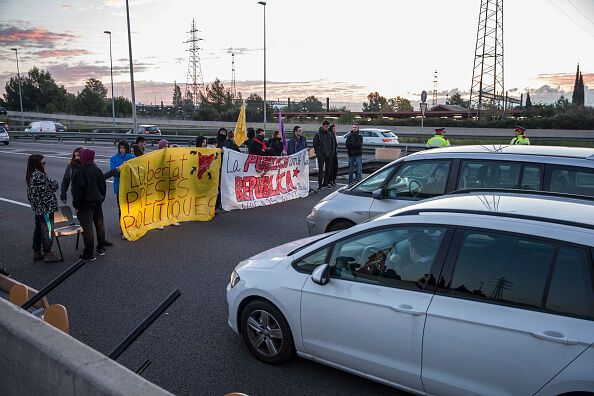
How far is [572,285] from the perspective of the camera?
3.01 metres

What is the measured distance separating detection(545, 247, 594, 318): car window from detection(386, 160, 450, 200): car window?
3.64 metres

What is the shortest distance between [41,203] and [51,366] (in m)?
5.77

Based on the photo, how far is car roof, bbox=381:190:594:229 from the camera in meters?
3.42

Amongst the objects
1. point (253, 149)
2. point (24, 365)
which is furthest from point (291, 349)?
point (253, 149)

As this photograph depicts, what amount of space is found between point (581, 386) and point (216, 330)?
11.5 feet

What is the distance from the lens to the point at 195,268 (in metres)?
7.29

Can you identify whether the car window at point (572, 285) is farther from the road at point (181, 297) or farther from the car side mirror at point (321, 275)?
the car side mirror at point (321, 275)

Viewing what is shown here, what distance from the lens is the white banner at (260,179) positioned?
11.4 meters

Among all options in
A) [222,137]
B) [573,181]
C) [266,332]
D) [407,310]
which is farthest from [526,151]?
[222,137]

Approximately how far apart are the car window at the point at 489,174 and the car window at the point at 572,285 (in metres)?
3.21

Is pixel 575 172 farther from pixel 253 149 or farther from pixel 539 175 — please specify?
pixel 253 149

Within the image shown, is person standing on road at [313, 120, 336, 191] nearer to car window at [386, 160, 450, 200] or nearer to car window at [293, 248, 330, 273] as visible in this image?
car window at [386, 160, 450, 200]

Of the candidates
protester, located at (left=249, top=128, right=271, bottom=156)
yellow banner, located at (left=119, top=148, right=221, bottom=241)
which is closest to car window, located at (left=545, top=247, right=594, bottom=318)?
yellow banner, located at (left=119, top=148, right=221, bottom=241)

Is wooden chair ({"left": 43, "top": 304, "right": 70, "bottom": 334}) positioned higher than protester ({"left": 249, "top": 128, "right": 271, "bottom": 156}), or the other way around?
protester ({"left": 249, "top": 128, "right": 271, "bottom": 156})
